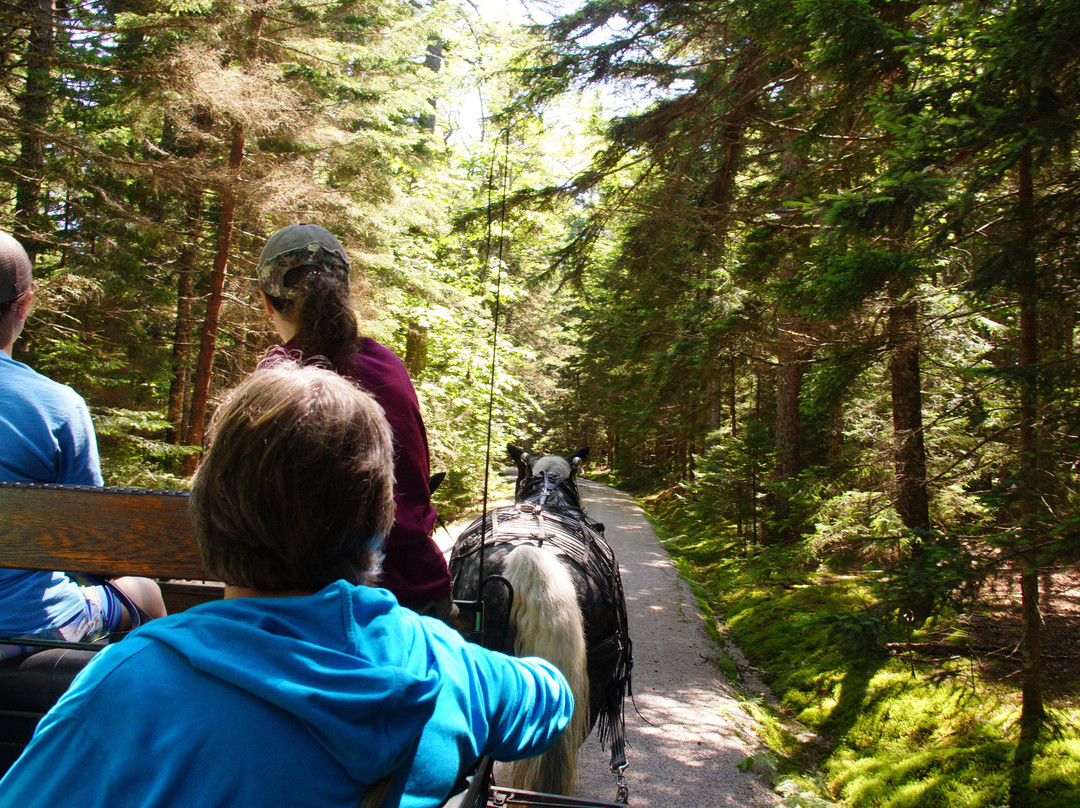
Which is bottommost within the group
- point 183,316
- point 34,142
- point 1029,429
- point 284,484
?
point 284,484

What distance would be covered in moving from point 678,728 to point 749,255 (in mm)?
6273

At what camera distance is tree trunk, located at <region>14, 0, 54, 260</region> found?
7.39m

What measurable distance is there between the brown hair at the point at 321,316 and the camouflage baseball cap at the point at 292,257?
0.06ft

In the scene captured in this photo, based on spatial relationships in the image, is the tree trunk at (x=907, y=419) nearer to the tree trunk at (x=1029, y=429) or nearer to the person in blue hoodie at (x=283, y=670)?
the tree trunk at (x=1029, y=429)

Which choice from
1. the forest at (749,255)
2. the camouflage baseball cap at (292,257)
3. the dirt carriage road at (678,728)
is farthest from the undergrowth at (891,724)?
the camouflage baseball cap at (292,257)

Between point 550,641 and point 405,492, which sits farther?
point 550,641

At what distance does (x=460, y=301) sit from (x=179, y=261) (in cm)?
603

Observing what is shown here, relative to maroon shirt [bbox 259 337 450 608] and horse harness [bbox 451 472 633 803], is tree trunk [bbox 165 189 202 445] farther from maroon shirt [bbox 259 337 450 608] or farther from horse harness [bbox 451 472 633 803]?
maroon shirt [bbox 259 337 450 608]

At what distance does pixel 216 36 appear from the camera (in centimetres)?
867

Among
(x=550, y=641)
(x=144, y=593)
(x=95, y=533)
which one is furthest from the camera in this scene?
(x=550, y=641)

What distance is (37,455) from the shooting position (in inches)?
75.7

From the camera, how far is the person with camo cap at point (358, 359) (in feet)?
5.99

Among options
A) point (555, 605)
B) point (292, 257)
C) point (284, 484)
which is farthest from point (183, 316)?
point (284, 484)

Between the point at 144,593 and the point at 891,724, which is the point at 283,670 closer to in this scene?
the point at 144,593
